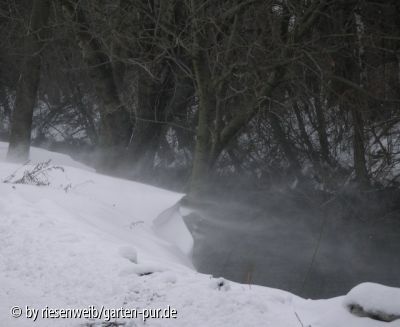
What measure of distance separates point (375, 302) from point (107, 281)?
183 cm

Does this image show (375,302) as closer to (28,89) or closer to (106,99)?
(28,89)

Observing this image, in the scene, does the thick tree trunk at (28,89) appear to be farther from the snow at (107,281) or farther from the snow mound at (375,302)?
the snow mound at (375,302)

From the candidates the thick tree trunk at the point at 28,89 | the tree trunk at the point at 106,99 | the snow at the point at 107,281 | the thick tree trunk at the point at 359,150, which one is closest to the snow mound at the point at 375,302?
Answer: the snow at the point at 107,281

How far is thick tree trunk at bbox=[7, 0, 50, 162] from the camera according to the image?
1128 cm

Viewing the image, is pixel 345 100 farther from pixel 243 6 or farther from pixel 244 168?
pixel 244 168

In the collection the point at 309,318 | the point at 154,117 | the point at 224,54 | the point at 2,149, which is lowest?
the point at 309,318

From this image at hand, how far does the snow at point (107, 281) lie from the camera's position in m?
4.02

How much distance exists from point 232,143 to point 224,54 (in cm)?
295

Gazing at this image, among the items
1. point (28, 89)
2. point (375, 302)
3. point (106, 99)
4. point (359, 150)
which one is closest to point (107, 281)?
point (375, 302)

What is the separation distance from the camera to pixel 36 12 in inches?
450

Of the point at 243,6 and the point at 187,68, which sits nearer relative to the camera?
the point at 243,6

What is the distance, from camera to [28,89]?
1141cm

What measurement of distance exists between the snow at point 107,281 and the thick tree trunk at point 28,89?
4889mm

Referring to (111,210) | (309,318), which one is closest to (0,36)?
(111,210)
